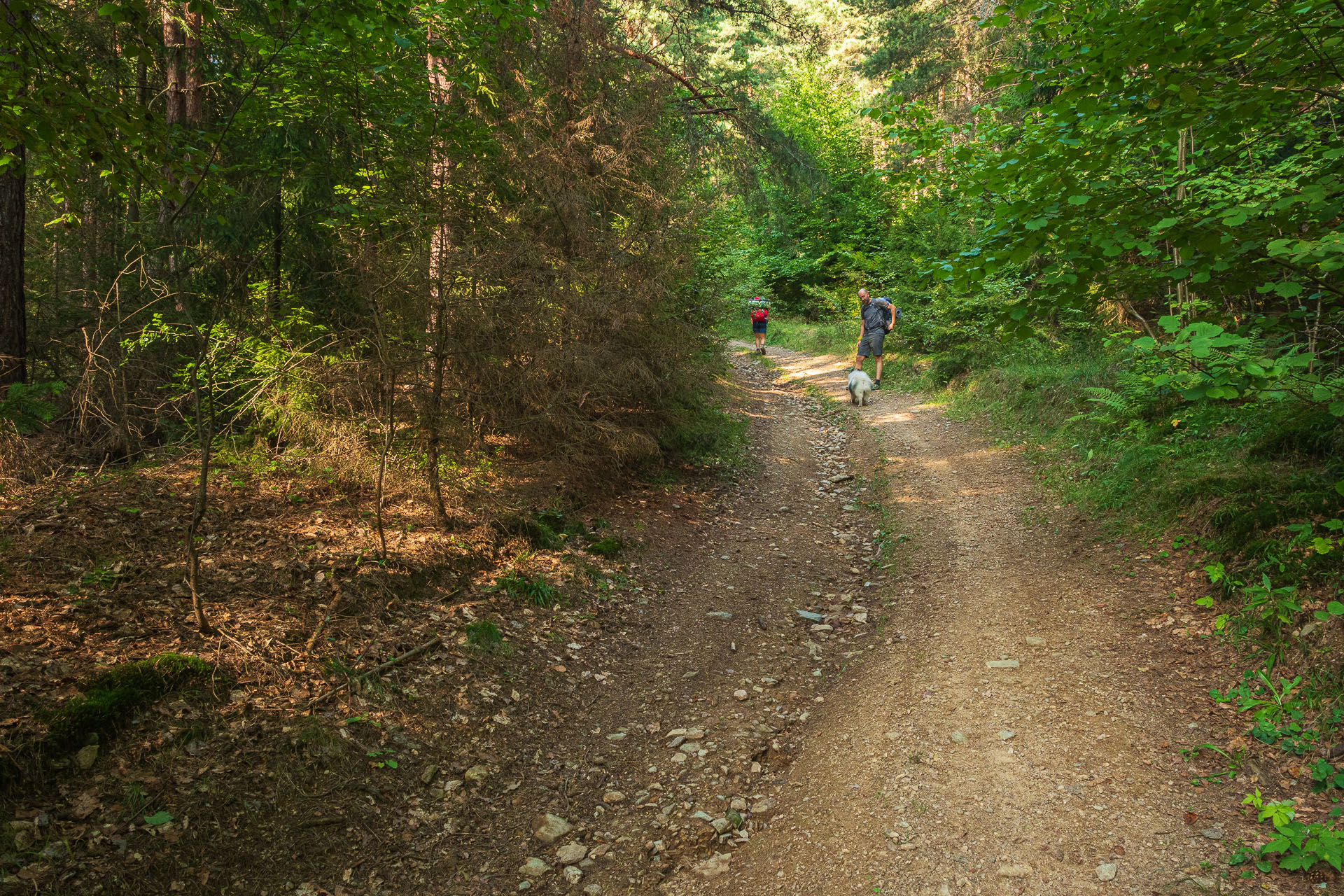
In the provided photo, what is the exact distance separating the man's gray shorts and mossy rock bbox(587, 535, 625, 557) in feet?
32.0

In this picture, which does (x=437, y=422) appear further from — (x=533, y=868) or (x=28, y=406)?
(x=533, y=868)

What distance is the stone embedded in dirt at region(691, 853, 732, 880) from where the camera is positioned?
3969 millimetres

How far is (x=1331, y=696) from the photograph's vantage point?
13.3ft

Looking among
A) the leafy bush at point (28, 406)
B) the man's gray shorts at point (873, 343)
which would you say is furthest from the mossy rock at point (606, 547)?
the man's gray shorts at point (873, 343)

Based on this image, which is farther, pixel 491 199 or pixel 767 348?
pixel 767 348

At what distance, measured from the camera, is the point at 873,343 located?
1561 centimetres

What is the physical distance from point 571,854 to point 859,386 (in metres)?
12.4

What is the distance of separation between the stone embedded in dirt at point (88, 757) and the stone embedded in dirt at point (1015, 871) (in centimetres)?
495

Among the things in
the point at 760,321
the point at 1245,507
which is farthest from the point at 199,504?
the point at 760,321

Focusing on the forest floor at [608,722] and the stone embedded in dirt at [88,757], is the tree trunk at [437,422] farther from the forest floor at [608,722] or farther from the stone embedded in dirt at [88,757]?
the stone embedded in dirt at [88,757]

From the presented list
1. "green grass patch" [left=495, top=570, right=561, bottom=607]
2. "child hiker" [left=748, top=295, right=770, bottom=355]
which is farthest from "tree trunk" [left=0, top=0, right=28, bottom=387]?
"child hiker" [left=748, top=295, right=770, bottom=355]

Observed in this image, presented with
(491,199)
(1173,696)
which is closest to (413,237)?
(491,199)

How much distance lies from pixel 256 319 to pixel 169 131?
3.35 m

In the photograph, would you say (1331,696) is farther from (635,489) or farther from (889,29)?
→ (889,29)
